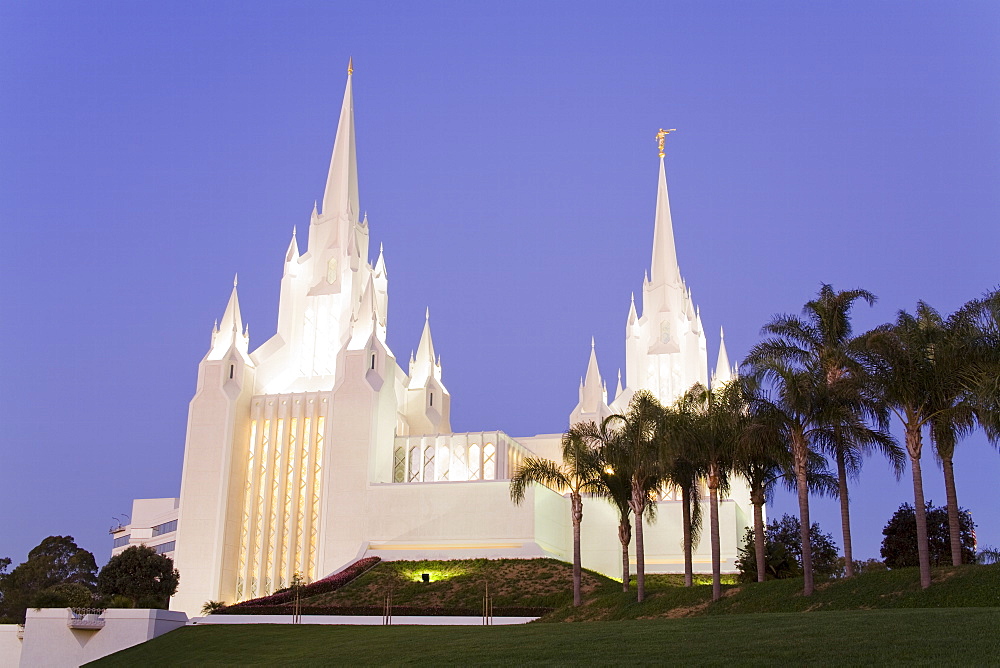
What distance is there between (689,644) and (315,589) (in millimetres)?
24555

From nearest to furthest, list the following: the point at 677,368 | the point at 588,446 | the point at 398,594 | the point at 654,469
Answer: the point at 654,469
the point at 588,446
the point at 398,594
the point at 677,368

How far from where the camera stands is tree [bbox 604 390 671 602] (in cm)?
2794

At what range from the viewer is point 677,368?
217 ft

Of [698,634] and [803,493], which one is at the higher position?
[803,493]

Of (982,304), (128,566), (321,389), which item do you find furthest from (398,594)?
(982,304)

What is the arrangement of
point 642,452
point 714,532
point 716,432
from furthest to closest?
point 642,452 < point 714,532 < point 716,432

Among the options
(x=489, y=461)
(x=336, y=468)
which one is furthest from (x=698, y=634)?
(x=489, y=461)

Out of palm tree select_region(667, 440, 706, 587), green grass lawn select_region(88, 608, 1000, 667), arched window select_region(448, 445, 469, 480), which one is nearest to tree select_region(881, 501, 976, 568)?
palm tree select_region(667, 440, 706, 587)

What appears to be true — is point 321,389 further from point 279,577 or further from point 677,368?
point 677,368

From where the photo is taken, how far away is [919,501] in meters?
21.8

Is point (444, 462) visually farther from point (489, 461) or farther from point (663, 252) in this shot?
point (663, 252)

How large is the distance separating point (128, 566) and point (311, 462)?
15.1 m

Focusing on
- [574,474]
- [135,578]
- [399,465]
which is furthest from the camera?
[399,465]

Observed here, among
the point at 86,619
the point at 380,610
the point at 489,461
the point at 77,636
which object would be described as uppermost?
the point at 489,461
